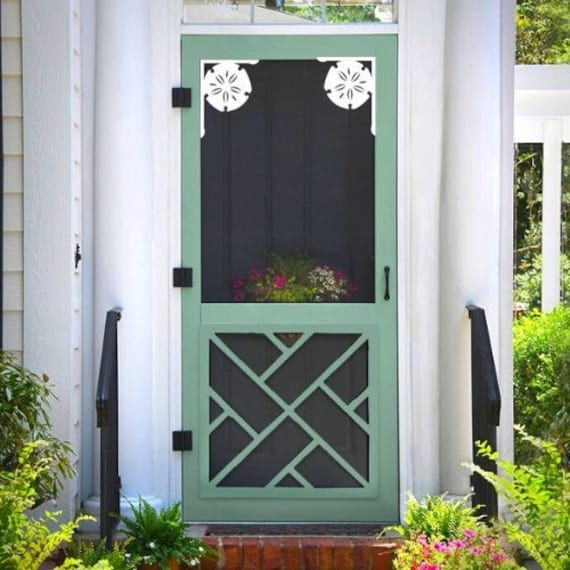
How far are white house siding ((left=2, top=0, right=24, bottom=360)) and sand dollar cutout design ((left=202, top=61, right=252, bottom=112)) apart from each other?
74cm

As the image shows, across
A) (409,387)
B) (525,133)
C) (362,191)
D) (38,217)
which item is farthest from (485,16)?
(525,133)

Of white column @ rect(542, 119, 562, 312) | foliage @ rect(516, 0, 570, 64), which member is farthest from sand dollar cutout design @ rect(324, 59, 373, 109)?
foliage @ rect(516, 0, 570, 64)

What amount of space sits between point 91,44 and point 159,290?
1000mm

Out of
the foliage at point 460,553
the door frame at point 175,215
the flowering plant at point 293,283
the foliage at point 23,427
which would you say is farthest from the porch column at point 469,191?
the foliage at point 23,427

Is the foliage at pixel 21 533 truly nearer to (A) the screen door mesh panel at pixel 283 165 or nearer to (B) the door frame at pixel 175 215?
(B) the door frame at pixel 175 215

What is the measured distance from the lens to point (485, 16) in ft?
17.1

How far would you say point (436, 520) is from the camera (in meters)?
4.74

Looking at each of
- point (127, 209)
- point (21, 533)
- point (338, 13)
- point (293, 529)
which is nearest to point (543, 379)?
point (293, 529)

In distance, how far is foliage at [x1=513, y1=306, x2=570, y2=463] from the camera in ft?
21.0

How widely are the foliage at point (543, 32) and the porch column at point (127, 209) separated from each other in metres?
4.05

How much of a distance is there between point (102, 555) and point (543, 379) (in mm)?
2953

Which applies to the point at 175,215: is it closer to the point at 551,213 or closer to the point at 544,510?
the point at 544,510

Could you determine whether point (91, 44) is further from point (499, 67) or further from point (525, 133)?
point (525, 133)

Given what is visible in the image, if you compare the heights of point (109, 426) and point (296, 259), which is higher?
point (296, 259)
